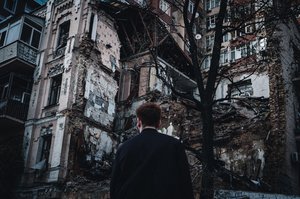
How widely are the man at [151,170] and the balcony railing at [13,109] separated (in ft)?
57.0

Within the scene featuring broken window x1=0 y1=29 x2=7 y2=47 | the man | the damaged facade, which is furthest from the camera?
broken window x1=0 y1=29 x2=7 y2=47

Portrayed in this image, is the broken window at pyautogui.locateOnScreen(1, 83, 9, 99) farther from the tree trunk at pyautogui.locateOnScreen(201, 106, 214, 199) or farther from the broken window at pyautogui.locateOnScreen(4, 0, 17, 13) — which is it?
the tree trunk at pyautogui.locateOnScreen(201, 106, 214, 199)

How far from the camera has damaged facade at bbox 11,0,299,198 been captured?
14.6m

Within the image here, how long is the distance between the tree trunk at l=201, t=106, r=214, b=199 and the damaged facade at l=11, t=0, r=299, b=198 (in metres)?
4.30

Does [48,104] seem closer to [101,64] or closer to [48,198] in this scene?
[101,64]

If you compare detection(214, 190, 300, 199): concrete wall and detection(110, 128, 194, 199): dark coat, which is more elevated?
detection(110, 128, 194, 199): dark coat

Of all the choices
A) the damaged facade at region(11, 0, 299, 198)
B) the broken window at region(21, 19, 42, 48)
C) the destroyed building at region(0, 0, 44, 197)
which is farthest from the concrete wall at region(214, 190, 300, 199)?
the broken window at region(21, 19, 42, 48)

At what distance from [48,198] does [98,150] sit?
3.74 metres

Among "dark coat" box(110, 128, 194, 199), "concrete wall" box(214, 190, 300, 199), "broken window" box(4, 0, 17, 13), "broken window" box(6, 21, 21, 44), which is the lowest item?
"concrete wall" box(214, 190, 300, 199)

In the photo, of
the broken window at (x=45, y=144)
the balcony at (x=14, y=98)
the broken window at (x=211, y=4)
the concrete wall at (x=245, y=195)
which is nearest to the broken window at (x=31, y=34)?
the balcony at (x=14, y=98)

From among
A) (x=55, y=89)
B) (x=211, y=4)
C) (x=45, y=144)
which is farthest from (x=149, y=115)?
(x=211, y=4)

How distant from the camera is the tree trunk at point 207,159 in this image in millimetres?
8109

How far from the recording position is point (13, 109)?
19359 millimetres

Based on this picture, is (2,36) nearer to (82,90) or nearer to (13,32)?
(13,32)
